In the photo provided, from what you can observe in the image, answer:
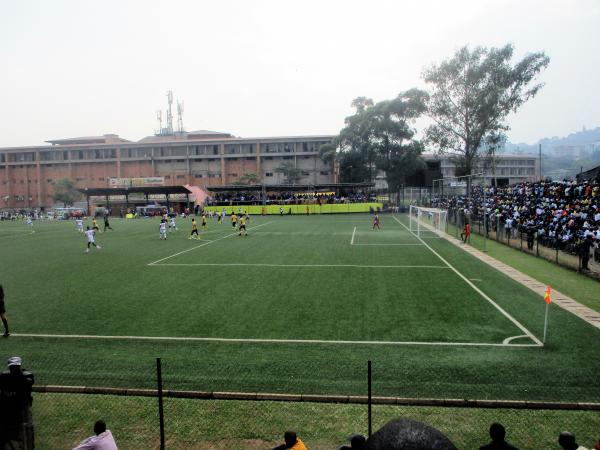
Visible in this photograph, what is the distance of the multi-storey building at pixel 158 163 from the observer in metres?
96.2

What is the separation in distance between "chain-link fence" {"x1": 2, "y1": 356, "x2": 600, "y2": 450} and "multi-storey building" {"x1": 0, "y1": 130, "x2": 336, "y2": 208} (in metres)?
86.0

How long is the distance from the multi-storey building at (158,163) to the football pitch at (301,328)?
7358cm

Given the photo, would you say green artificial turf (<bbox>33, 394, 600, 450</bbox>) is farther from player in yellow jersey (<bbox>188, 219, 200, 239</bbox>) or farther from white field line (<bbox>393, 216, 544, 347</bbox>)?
player in yellow jersey (<bbox>188, 219, 200, 239</bbox>)

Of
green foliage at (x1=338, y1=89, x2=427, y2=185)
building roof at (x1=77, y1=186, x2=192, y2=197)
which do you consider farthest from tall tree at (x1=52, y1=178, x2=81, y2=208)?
green foliage at (x1=338, y1=89, x2=427, y2=185)

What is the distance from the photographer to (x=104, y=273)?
2136 centimetres

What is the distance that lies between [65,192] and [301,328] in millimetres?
92926

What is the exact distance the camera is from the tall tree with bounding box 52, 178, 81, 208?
301 feet

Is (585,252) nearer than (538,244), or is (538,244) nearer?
(585,252)

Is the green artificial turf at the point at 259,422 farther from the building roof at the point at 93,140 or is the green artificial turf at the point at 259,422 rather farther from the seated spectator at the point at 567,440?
the building roof at the point at 93,140

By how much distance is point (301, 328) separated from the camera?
41.3 ft

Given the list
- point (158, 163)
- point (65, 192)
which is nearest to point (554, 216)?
point (158, 163)

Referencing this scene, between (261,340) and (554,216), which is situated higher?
(554,216)

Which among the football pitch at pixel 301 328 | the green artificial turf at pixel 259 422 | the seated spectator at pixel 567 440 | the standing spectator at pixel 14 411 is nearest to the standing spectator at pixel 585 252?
the football pitch at pixel 301 328

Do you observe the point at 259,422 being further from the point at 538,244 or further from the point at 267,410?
the point at 538,244
